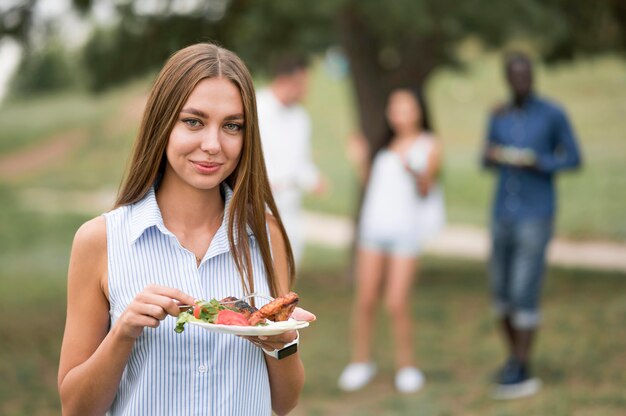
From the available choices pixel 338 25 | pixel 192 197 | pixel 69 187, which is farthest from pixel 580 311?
pixel 69 187

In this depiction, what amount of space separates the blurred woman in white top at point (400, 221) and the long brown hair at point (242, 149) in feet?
14.9

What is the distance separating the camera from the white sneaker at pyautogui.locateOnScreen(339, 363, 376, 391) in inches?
278

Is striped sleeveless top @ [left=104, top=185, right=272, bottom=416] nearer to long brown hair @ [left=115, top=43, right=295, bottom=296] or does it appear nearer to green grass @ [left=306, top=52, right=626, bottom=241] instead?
long brown hair @ [left=115, top=43, right=295, bottom=296]

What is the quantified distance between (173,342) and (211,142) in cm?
46

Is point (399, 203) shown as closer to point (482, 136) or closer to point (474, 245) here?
point (474, 245)

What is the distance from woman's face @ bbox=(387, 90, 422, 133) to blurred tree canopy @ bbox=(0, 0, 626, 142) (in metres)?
0.91

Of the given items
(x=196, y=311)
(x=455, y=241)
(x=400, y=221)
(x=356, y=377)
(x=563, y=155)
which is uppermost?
(x=196, y=311)

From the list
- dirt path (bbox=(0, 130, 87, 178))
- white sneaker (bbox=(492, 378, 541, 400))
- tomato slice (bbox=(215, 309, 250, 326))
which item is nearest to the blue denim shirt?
white sneaker (bbox=(492, 378, 541, 400))

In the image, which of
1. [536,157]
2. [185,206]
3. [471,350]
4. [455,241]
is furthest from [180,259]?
[455,241]

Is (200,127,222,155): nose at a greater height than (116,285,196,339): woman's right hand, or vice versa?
(200,127,222,155): nose

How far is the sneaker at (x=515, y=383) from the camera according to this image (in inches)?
258

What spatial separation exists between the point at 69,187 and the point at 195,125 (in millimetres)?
25331

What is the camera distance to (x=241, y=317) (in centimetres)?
215

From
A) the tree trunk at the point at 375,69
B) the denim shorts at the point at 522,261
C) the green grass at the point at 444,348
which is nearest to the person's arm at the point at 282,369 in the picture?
the green grass at the point at 444,348
